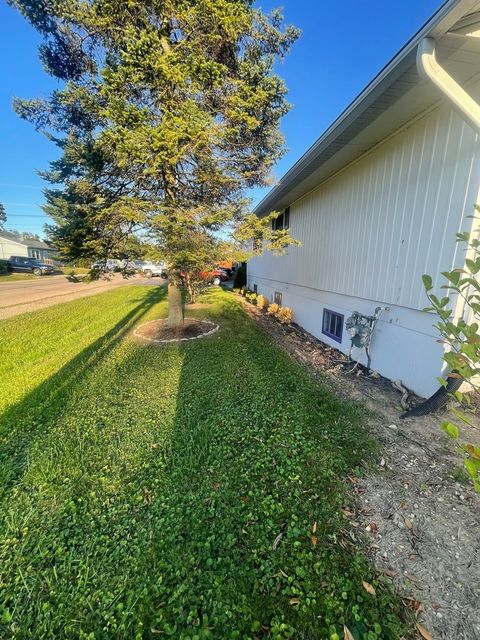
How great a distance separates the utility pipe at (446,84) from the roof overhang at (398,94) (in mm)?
74

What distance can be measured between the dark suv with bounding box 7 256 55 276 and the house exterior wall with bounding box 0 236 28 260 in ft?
59.6

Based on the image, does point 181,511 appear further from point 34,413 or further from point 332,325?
point 332,325

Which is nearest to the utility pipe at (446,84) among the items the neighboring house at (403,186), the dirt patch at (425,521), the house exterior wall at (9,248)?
the neighboring house at (403,186)

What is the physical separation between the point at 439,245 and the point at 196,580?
13.1 feet

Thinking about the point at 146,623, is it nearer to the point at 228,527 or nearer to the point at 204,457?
the point at 228,527

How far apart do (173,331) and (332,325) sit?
3.70 m

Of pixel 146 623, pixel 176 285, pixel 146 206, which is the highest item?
pixel 146 206

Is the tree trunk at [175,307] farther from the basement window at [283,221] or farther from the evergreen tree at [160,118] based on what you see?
the basement window at [283,221]

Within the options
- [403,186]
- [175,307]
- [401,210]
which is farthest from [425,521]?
[175,307]

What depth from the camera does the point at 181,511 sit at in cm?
204

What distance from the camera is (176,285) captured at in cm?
660

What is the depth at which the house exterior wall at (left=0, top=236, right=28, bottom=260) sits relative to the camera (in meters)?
42.0

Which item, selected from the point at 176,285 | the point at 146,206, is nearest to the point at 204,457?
the point at 146,206

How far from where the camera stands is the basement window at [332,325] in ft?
18.9
